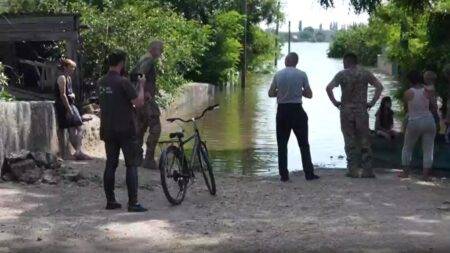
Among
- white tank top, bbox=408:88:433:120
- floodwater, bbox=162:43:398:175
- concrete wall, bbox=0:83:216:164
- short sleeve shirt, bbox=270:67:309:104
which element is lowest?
floodwater, bbox=162:43:398:175

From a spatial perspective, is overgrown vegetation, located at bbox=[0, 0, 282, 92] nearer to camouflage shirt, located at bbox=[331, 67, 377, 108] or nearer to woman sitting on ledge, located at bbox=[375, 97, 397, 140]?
woman sitting on ledge, located at bbox=[375, 97, 397, 140]

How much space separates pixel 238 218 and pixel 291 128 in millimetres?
2657

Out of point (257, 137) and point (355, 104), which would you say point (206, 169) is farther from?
point (257, 137)

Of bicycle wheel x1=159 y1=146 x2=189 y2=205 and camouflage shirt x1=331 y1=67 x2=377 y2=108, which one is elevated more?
camouflage shirt x1=331 y1=67 x2=377 y2=108

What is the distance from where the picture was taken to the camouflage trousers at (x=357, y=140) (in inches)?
400

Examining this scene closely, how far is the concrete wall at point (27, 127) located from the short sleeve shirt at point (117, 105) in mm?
2062

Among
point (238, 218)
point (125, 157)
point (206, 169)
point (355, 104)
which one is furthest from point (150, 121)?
point (238, 218)

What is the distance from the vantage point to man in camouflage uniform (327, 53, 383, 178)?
10133mm

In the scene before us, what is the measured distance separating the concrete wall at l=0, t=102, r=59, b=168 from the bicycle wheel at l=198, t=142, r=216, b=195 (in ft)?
7.75

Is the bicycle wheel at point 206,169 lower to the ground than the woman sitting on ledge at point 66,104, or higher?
lower

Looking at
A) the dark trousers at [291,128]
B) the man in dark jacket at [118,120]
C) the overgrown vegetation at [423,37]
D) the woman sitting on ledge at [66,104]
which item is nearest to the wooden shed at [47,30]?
the woman sitting on ledge at [66,104]

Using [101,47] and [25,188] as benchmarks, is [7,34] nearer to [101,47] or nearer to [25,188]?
[101,47]

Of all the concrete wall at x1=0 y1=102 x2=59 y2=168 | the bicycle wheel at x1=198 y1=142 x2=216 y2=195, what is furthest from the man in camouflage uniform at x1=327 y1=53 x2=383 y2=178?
the concrete wall at x1=0 y1=102 x2=59 y2=168

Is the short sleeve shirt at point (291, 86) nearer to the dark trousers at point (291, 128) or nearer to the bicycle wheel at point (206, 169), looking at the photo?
the dark trousers at point (291, 128)
